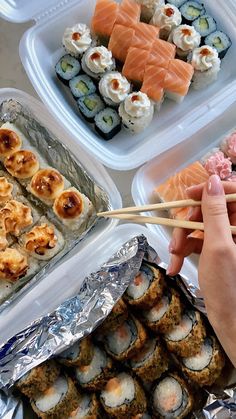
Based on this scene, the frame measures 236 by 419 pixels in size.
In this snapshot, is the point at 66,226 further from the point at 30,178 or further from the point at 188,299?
the point at 188,299

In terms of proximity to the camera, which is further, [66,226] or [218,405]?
[66,226]

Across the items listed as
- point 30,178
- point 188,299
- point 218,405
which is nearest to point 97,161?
point 30,178

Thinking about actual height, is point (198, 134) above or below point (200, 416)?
above

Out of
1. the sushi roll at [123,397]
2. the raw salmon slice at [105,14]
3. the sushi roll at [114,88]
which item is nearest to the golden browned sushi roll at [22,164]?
the sushi roll at [114,88]

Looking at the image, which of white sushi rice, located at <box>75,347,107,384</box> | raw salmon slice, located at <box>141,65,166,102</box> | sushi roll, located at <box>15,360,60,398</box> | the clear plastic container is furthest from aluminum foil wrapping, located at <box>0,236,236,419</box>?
raw salmon slice, located at <box>141,65,166,102</box>

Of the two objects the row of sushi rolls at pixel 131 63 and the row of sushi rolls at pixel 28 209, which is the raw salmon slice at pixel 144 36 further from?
the row of sushi rolls at pixel 28 209

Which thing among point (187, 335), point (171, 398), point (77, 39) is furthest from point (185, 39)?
point (171, 398)
